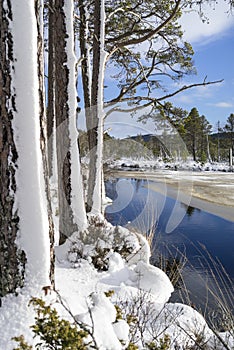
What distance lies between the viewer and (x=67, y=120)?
5.38 metres

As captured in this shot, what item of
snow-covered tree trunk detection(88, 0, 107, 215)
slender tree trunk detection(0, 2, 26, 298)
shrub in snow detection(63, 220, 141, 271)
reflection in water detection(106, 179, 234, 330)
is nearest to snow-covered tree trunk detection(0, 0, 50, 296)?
slender tree trunk detection(0, 2, 26, 298)

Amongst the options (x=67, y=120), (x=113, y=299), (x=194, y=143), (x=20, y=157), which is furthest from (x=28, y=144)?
(x=194, y=143)

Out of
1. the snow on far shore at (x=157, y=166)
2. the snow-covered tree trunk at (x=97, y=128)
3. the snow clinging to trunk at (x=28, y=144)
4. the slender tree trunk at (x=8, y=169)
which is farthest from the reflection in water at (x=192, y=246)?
the snow on far shore at (x=157, y=166)

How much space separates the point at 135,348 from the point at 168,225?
26.4 feet

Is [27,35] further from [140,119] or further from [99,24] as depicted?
[140,119]

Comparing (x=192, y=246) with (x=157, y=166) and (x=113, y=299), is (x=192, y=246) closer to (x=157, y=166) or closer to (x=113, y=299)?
(x=113, y=299)

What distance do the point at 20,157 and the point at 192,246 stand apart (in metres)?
5.68

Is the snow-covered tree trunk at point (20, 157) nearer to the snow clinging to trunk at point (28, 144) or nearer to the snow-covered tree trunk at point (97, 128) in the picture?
the snow clinging to trunk at point (28, 144)

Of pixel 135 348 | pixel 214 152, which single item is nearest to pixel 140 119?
pixel 135 348

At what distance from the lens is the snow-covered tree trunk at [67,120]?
5.34 meters

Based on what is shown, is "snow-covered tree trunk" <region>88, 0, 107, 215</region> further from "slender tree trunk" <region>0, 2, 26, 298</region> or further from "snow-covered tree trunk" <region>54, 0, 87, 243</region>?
"slender tree trunk" <region>0, 2, 26, 298</region>

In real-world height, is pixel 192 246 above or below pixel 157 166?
below

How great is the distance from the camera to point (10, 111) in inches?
99.9

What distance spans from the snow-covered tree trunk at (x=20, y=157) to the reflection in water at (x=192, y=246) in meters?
1.24
